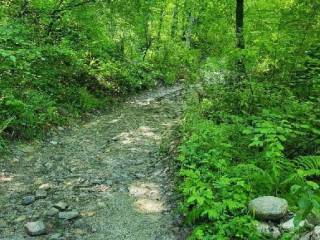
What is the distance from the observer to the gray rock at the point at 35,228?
18.6ft

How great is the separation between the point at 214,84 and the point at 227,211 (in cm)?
542

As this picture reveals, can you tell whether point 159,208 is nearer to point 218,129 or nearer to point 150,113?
point 218,129

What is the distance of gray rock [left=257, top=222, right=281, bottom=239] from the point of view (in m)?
5.18

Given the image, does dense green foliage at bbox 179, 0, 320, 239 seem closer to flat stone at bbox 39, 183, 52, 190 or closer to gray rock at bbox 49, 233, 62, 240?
gray rock at bbox 49, 233, 62, 240

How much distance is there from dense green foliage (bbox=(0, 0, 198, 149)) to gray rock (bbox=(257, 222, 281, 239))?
15.1ft

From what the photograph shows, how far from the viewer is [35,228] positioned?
18.8 ft

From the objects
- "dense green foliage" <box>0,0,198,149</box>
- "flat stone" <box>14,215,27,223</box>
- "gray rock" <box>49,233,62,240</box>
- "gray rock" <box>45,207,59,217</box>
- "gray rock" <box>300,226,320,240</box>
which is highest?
"dense green foliage" <box>0,0,198,149</box>

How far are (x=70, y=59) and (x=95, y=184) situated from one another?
702cm

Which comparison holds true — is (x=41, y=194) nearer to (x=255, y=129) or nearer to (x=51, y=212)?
(x=51, y=212)

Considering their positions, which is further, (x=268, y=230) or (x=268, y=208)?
(x=268, y=208)

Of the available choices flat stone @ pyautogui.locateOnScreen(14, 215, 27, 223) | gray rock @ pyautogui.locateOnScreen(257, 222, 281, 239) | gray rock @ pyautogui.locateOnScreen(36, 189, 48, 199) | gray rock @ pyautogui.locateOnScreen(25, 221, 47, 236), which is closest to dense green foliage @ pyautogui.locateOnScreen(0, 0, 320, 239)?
gray rock @ pyautogui.locateOnScreen(257, 222, 281, 239)

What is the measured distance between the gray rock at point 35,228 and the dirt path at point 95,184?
0.27 ft

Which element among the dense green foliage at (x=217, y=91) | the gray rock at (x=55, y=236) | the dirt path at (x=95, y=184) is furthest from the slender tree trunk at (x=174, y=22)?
the gray rock at (x=55, y=236)

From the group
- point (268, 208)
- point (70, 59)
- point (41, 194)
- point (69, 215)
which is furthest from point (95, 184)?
point (70, 59)
